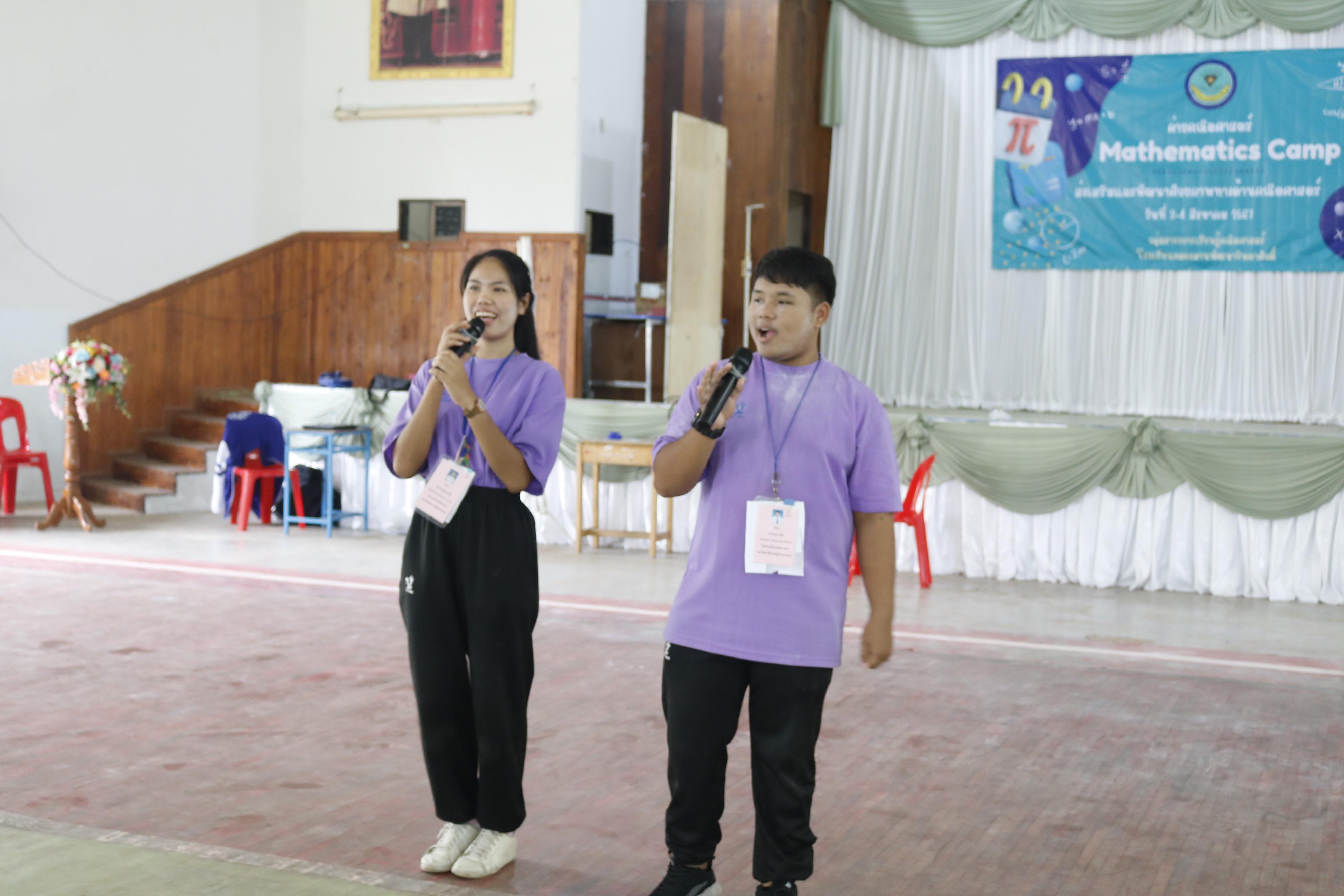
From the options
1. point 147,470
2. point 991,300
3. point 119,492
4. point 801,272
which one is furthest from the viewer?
point 991,300

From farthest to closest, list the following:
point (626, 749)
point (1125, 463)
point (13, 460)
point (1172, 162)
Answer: point (1172, 162), point (13, 460), point (1125, 463), point (626, 749)

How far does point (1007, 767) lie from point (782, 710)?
1.75 meters

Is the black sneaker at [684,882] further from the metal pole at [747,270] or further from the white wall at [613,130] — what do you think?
the white wall at [613,130]

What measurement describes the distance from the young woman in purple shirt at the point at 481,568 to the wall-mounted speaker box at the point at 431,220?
27.3 ft

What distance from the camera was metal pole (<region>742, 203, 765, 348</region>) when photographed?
1077 cm

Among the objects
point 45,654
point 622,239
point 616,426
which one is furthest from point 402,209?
point 45,654

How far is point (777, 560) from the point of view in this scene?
2498 millimetres

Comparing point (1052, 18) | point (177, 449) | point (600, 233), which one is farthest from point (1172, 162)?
point (177, 449)

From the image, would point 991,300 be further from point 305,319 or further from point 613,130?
point 305,319

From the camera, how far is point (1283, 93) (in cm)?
1101

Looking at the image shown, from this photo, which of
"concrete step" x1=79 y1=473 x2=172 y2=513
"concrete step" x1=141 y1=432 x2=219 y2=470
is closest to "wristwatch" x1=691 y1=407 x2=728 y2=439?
"concrete step" x1=79 y1=473 x2=172 y2=513

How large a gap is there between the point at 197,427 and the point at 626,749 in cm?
758

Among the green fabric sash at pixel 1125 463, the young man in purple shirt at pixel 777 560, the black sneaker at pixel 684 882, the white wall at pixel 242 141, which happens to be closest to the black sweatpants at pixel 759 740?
the young man in purple shirt at pixel 777 560

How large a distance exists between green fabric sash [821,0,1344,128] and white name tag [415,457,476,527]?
10210mm
